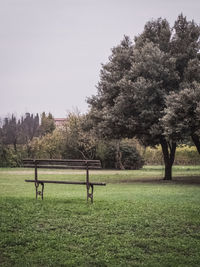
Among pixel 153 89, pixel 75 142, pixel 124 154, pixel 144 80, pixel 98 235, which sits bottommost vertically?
pixel 98 235

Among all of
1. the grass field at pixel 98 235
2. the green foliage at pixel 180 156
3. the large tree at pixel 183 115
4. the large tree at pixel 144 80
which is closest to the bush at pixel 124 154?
the green foliage at pixel 180 156

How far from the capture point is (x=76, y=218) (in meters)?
9.00

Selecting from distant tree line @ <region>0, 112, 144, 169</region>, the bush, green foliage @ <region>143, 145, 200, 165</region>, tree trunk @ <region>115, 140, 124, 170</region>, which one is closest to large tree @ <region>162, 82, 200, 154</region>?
distant tree line @ <region>0, 112, 144, 169</region>

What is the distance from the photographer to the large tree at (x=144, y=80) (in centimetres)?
2277

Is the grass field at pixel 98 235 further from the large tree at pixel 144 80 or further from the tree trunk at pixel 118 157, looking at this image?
the tree trunk at pixel 118 157

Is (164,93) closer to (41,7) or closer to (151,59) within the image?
(151,59)

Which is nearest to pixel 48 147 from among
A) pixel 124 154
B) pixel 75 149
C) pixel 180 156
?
pixel 75 149

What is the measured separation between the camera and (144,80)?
2250 cm

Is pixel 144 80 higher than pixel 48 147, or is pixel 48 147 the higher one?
pixel 144 80

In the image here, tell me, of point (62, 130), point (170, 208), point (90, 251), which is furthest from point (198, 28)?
point (62, 130)

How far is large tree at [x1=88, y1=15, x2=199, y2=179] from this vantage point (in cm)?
2277

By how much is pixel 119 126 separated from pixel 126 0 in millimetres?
23773

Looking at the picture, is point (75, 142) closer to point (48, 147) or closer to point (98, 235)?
point (48, 147)

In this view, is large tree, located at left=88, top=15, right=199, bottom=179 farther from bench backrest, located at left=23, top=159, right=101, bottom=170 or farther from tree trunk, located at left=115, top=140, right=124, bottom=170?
tree trunk, located at left=115, top=140, right=124, bottom=170
